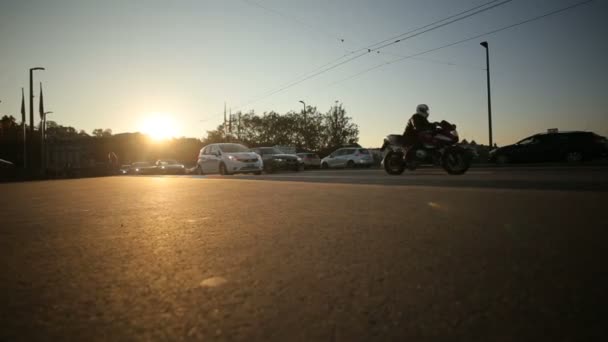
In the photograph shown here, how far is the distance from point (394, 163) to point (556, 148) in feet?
39.9

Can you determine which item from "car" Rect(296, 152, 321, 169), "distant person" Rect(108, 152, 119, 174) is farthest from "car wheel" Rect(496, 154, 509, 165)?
"distant person" Rect(108, 152, 119, 174)

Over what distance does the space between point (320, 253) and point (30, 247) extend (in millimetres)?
2157

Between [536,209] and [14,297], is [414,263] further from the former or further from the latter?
[536,209]

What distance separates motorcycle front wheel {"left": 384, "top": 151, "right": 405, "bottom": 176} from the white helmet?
1.48 meters

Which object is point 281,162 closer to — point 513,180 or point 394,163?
point 394,163

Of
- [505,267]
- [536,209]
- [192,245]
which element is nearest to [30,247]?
[192,245]

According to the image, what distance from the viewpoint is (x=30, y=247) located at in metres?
2.89

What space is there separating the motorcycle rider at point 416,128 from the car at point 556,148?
40.5ft

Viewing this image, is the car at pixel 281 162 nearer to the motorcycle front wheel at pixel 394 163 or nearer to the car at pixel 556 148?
the car at pixel 556 148

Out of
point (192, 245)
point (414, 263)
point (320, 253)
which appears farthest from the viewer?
point (192, 245)

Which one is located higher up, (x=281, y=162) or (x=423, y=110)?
(x=423, y=110)

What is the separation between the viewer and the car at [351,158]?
2873cm

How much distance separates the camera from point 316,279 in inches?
74.0

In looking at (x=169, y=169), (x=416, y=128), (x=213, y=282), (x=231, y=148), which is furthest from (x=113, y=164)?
(x=213, y=282)
